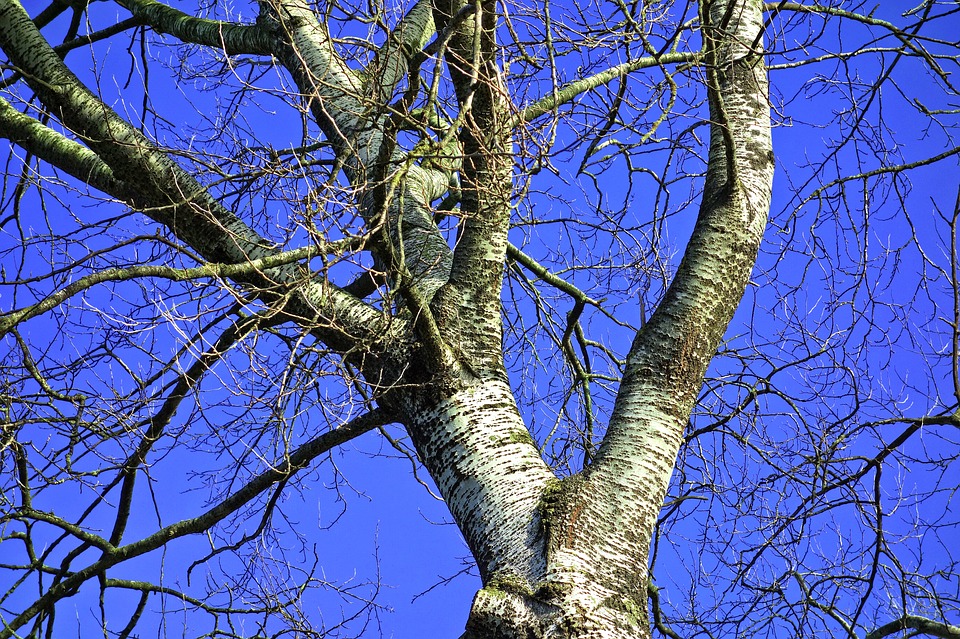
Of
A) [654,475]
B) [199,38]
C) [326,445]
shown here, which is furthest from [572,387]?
[199,38]

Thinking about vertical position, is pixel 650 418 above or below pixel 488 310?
below

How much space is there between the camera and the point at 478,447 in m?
2.91

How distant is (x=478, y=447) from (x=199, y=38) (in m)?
3.19

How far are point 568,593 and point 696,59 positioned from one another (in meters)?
1.77

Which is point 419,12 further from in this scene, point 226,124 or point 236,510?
point 236,510

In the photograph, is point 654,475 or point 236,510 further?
point 236,510

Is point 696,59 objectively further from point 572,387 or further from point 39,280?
point 39,280

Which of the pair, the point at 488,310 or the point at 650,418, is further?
the point at 488,310

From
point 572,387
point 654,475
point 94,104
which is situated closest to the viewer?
point 654,475

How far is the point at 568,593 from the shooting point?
2514mm

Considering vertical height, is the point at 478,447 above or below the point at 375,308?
below

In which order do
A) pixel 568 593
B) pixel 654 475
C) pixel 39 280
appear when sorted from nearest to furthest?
pixel 568 593 → pixel 654 475 → pixel 39 280

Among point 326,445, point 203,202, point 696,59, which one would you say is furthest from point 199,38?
point 696,59

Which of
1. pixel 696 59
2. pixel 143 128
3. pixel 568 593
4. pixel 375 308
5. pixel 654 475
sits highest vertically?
pixel 143 128
